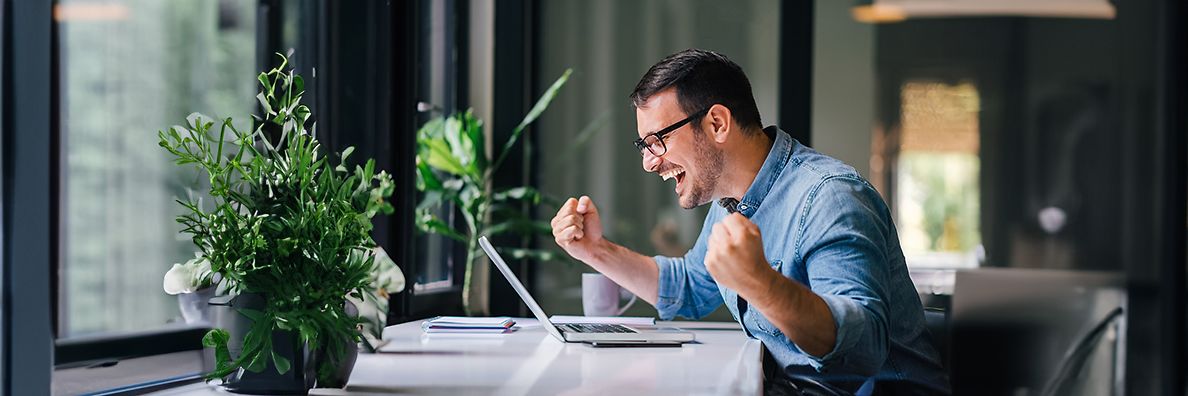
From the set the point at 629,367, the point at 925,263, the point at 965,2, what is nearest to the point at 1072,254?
the point at 925,263

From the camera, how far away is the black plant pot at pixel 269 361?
4.52 ft

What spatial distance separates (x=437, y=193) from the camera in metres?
3.34

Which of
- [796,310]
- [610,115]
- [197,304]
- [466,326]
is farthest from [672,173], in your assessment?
[610,115]

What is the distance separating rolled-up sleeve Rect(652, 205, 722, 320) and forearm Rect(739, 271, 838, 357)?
93 centimetres

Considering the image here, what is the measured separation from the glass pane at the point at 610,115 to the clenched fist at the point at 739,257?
2.35 meters

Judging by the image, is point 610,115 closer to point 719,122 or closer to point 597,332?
point 719,122

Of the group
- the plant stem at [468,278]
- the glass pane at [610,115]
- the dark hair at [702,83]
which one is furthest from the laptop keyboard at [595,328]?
the glass pane at [610,115]

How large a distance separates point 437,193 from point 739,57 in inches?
49.9

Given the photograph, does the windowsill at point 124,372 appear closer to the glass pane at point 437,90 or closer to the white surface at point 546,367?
the white surface at point 546,367

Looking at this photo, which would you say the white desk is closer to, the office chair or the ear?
the ear

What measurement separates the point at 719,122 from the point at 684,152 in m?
0.10

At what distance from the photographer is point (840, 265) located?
175 cm

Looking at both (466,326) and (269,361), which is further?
(466,326)

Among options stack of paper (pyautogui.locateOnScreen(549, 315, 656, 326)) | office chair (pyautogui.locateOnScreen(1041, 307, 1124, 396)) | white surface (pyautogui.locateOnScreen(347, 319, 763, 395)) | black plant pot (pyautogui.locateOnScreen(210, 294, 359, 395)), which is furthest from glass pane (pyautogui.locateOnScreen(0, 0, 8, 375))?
office chair (pyautogui.locateOnScreen(1041, 307, 1124, 396))
